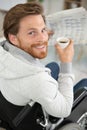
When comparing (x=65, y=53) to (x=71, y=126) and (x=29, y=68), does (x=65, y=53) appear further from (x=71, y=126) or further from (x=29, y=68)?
(x=71, y=126)

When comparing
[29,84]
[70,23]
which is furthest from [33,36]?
[70,23]

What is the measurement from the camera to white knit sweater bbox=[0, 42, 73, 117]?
1041 mm

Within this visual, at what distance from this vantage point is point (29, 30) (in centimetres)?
114

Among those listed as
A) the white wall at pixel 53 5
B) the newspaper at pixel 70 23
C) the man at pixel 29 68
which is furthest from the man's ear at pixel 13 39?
the white wall at pixel 53 5

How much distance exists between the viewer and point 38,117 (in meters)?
1.19

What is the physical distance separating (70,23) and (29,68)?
1407 millimetres

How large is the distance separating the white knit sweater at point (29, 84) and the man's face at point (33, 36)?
0.04 m

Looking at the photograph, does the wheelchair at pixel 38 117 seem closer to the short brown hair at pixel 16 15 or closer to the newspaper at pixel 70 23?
the short brown hair at pixel 16 15

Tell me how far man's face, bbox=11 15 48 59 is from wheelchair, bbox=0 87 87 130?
0.25m

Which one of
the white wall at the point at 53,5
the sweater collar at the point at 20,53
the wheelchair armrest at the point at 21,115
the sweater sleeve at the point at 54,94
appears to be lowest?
the white wall at the point at 53,5

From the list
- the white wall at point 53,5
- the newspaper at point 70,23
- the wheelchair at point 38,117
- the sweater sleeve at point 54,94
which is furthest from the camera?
the white wall at point 53,5

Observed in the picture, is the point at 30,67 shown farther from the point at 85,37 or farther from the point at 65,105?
the point at 85,37

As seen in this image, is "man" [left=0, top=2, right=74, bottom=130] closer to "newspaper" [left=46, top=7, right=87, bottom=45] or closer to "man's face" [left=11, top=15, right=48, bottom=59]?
Result: "man's face" [left=11, top=15, right=48, bottom=59]

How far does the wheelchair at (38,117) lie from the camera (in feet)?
3.79
